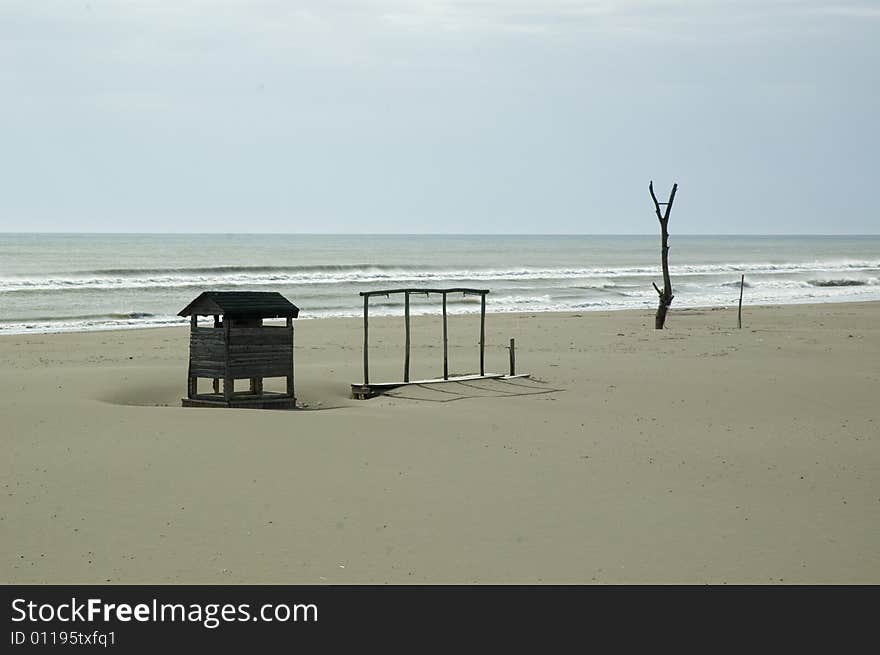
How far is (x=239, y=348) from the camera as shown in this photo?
14.9 metres

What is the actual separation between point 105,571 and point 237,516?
1.41 metres

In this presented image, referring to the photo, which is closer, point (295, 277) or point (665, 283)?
point (665, 283)

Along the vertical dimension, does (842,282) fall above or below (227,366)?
below

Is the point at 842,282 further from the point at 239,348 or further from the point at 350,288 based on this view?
the point at 239,348

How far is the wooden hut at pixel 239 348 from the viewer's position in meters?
14.8

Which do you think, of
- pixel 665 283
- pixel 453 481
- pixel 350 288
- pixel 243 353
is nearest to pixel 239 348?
pixel 243 353

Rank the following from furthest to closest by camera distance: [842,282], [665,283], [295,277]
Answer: [295,277]
[842,282]
[665,283]

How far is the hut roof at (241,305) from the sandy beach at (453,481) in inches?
53.7

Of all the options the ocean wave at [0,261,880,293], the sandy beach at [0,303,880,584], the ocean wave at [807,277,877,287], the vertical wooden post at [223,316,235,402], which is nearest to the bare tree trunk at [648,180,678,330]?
the sandy beach at [0,303,880,584]

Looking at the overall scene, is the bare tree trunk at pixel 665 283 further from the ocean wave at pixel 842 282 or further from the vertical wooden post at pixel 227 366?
the ocean wave at pixel 842 282

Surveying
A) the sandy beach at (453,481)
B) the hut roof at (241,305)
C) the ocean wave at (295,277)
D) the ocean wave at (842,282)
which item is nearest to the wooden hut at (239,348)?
the hut roof at (241,305)

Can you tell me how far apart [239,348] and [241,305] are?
0.54 m

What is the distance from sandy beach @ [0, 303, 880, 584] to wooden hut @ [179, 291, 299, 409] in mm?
718
